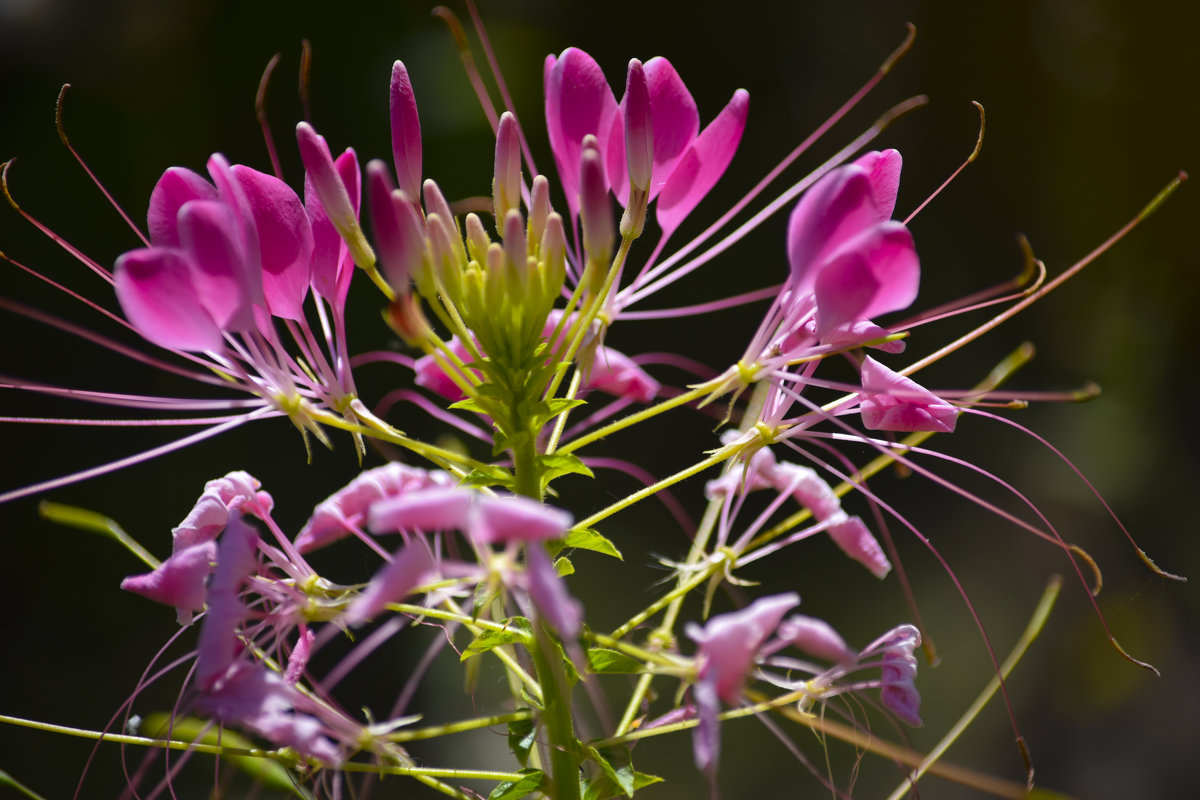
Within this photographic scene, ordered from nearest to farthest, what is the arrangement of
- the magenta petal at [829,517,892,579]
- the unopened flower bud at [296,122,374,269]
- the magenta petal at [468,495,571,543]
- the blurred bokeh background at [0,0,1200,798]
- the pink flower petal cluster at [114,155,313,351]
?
the magenta petal at [468,495,571,543], the pink flower petal cluster at [114,155,313,351], the unopened flower bud at [296,122,374,269], the magenta petal at [829,517,892,579], the blurred bokeh background at [0,0,1200,798]

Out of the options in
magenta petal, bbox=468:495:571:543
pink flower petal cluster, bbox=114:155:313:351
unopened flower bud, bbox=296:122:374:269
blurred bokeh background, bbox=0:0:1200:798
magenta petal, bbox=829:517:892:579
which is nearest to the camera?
magenta petal, bbox=468:495:571:543

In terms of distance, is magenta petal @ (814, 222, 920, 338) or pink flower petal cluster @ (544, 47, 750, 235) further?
pink flower petal cluster @ (544, 47, 750, 235)

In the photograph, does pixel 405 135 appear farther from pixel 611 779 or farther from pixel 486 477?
pixel 611 779

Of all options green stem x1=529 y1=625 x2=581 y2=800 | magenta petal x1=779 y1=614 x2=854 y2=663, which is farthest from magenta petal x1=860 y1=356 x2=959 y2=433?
green stem x1=529 y1=625 x2=581 y2=800

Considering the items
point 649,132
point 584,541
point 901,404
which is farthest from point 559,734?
point 649,132

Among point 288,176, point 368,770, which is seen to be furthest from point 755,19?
point 368,770

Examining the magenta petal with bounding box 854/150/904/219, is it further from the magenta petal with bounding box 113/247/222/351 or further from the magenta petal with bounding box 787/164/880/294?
the magenta petal with bounding box 113/247/222/351

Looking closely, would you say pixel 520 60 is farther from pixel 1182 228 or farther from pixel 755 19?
pixel 1182 228
